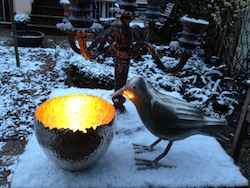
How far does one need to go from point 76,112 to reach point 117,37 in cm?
38

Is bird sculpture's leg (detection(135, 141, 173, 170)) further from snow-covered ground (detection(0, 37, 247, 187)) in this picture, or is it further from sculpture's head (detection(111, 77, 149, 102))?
snow-covered ground (detection(0, 37, 247, 187))

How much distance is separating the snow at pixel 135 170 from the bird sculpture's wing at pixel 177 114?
0.69 feet

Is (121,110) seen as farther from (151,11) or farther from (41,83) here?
(41,83)

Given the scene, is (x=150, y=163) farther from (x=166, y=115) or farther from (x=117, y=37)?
(x=117, y=37)

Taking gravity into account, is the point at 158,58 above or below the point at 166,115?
above

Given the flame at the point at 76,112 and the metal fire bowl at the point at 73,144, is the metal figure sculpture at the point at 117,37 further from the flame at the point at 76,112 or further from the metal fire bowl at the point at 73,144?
the metal fire bowl at the point at 73,144

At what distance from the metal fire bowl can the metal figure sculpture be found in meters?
0.35

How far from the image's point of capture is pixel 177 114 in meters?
0.90

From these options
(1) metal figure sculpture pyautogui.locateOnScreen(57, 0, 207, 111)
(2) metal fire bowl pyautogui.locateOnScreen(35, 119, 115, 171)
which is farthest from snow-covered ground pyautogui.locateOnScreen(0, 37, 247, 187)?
(2) metal fire bowl pyautogui.locateOnScreen(35, 119, 115, 171)

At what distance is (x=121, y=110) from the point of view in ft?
4.38

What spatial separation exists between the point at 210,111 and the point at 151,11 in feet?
A: 5.15

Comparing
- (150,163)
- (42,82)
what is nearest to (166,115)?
(150,163)

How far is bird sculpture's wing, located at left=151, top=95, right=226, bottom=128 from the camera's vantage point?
891 mm

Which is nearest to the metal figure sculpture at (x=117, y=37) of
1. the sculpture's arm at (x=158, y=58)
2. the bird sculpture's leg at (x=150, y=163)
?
the sculpture's arm at (x=158, y=58)
